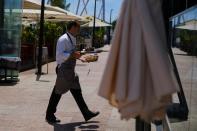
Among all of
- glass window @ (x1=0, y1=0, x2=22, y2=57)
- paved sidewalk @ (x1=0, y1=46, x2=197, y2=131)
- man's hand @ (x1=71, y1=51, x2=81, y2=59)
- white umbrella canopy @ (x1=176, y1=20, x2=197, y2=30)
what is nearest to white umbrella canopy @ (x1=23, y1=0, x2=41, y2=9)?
glass window @ (x1=0, y1=0, x2=22, y2=57)

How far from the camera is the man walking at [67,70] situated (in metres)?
10.5

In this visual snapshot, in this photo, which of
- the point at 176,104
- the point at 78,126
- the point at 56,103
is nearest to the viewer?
the point at 176,104

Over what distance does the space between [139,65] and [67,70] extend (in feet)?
21.9

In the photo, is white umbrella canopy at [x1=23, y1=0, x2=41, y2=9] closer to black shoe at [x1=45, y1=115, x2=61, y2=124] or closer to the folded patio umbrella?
black shoe at [x1=45, y1=115, x2=61, y2=124]

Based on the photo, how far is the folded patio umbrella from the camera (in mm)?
3864

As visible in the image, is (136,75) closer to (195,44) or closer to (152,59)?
(152,59)

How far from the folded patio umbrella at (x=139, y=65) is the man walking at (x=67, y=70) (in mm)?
6321

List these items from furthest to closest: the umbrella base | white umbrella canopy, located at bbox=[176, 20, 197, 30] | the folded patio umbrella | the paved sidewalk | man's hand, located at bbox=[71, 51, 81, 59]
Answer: man's hand, located at bbox=[71, 51, 81, 59]
the umbrella base
the paved sidewalk
white umbrella canopy, located at bbox=[176, 20, 197, 30]
the folded patio umbrella

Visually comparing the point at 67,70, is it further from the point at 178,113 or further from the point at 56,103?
the point at 178,113

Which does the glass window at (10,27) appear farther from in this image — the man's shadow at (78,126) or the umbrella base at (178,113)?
the umbrella base at (178,113)

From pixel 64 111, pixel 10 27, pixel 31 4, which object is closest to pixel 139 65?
pixel 64 111

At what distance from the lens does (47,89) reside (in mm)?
16312

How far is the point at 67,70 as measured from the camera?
1056cm

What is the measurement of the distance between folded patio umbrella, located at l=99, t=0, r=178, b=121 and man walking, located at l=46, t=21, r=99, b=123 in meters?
6.32
